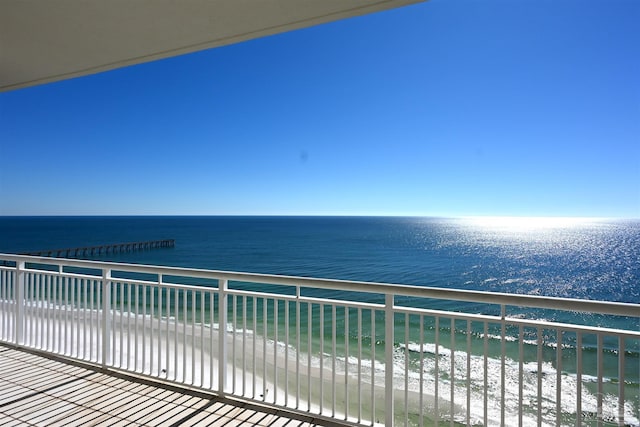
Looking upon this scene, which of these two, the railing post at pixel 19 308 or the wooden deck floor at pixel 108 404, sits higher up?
the railing post at pixel 19 308

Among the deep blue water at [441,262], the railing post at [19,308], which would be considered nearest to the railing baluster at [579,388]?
the railing post at [19,308]

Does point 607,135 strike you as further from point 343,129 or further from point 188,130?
point 188,130

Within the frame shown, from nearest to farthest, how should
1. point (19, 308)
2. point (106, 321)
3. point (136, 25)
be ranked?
1. point (136, 25)
2. point (106, 321)
3. point (19, 308)

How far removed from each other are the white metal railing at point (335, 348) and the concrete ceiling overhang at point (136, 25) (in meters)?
1.40

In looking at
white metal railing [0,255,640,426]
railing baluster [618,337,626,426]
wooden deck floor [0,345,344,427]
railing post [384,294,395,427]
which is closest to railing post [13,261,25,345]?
white metal railing [0,255,640,426]

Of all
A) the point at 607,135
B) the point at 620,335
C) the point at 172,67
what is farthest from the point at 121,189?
the point at 607,135

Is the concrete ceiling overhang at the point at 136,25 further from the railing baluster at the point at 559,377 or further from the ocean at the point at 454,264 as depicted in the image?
the ocean at the point at 454,264

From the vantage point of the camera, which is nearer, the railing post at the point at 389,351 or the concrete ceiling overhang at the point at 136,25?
the concrete ceiling overhang at the point at 136,25

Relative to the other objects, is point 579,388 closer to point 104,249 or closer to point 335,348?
point 335,348

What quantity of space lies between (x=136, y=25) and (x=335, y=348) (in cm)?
207

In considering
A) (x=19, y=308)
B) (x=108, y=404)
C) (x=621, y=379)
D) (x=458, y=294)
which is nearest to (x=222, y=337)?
(x=108, y=404)

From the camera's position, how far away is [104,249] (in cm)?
3462

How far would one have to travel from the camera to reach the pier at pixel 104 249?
29317 mm

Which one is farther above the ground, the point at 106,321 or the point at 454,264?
the point at 106,321
